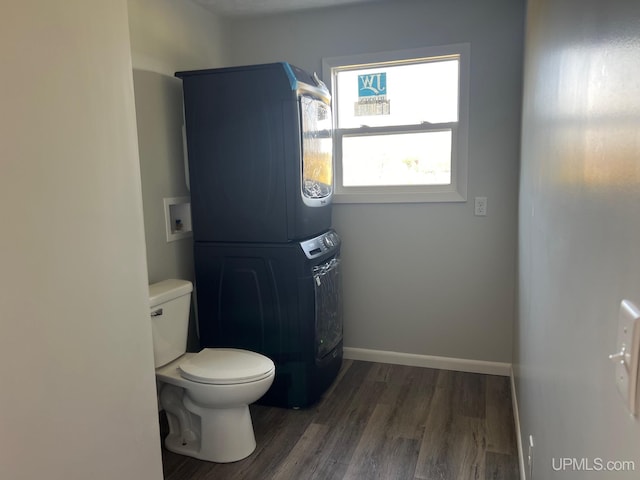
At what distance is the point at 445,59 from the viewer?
2965 mm

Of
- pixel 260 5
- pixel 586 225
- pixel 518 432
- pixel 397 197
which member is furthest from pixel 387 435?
pixel 260 5

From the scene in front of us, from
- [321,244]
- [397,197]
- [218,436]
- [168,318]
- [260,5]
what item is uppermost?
[260,5]

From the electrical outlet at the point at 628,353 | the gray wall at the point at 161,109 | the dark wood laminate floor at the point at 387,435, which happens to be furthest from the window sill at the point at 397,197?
the electrical outlet at the point at 628,353

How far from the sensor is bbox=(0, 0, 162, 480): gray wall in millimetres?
1179

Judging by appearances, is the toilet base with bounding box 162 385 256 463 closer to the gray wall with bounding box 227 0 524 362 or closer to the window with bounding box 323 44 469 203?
the gray wall with bounding box 227 0 524 362

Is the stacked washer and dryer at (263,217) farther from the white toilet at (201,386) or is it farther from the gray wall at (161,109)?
the white toilet at (201,386)

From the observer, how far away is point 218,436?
2.25 m

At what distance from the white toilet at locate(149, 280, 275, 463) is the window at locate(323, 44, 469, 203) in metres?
1.37

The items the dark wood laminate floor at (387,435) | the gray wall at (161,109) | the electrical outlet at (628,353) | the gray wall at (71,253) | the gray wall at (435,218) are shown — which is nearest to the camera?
the electrical outlet at (628,353)

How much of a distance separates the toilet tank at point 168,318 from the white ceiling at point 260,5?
5.83ft

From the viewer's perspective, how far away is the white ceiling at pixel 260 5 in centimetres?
295

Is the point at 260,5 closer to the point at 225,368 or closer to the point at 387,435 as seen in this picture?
the point at 225,368

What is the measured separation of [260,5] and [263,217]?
4.70ft

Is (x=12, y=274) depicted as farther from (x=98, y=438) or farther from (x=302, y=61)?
(x=302, y=61)
